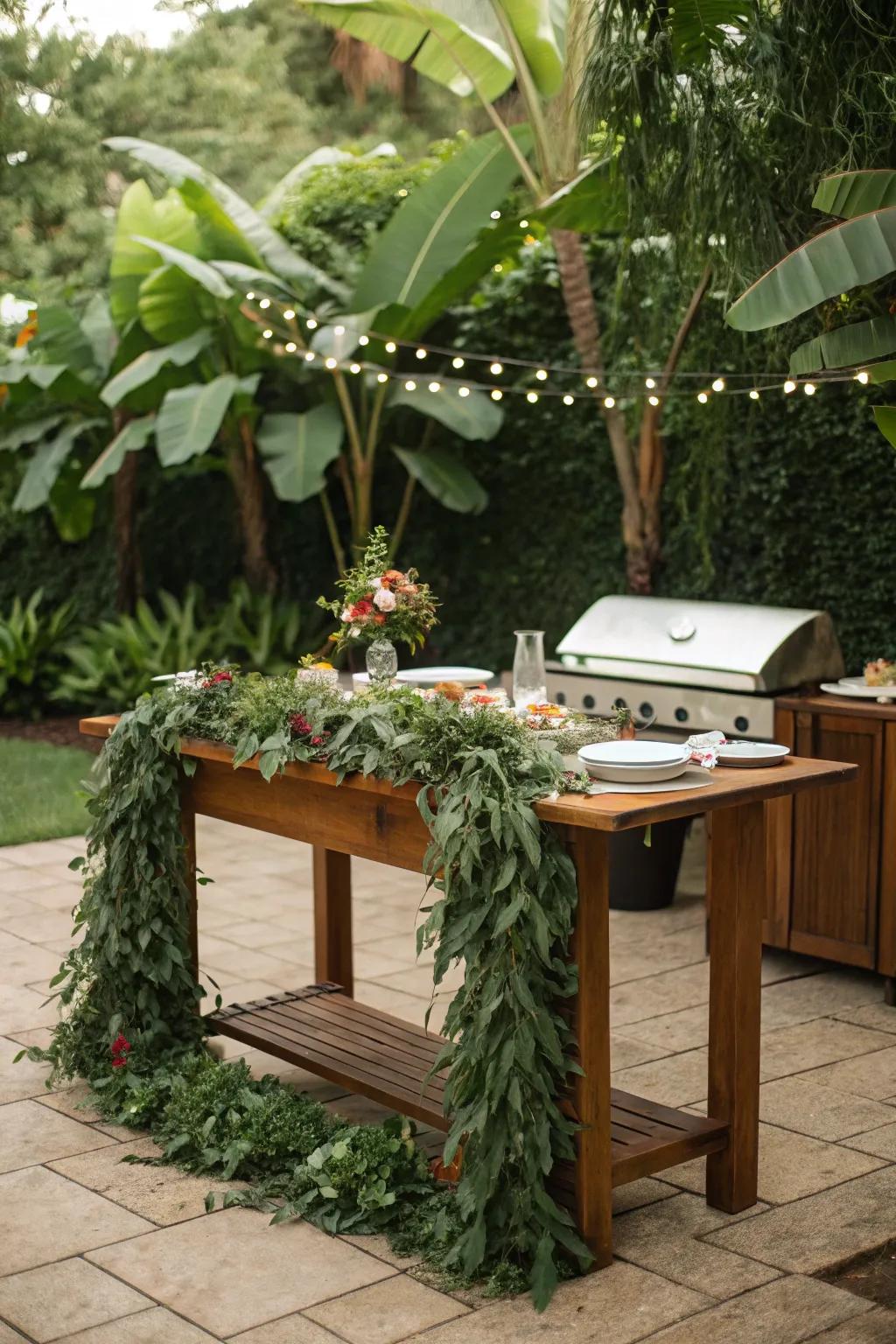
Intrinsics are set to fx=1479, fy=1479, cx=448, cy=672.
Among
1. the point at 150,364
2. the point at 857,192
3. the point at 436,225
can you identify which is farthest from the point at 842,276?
the point at 150,364

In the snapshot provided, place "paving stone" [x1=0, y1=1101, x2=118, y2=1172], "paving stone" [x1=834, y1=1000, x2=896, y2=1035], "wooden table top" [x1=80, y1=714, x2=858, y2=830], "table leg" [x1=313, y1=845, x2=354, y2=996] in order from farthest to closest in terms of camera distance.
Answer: "paving stone" [x1=834, y1=1000, x2=896, y2=1035], "table leg" [x1=313, y1=845, x2=354, y2=996], "paving stone" [x1=0, y1=1101, x2=118, y2=1172], "wooden table top" [x1=80, y1=714, x2=858, y2=830]

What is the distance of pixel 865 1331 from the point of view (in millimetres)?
2701

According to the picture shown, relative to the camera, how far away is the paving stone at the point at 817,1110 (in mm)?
3656

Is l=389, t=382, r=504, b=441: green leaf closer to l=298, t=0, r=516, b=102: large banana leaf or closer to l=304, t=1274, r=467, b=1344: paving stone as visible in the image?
l=298, t=0, r=516, b=102: large banana leaf

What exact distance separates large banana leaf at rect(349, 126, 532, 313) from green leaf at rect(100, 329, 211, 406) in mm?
862

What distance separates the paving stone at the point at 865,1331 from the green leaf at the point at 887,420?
2.36 meters

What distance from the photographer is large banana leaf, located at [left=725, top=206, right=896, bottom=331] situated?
3785 mm

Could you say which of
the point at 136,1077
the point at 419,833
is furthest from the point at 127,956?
the point at 419,833

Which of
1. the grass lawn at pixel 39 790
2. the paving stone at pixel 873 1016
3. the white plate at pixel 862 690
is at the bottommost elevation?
the paving stone at pixel 873 1016

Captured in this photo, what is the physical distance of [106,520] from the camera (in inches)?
405

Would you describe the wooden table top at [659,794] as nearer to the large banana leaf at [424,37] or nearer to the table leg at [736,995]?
the table leg at [736,995]

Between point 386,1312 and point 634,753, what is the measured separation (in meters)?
1.20

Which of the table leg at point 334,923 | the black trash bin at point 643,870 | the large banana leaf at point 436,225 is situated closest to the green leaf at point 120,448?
the large banana leaf at point 436,225

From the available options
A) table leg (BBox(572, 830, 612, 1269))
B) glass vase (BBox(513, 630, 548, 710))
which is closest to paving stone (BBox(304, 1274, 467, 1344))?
table leg (BBox(572, 830, 612, 1269))
